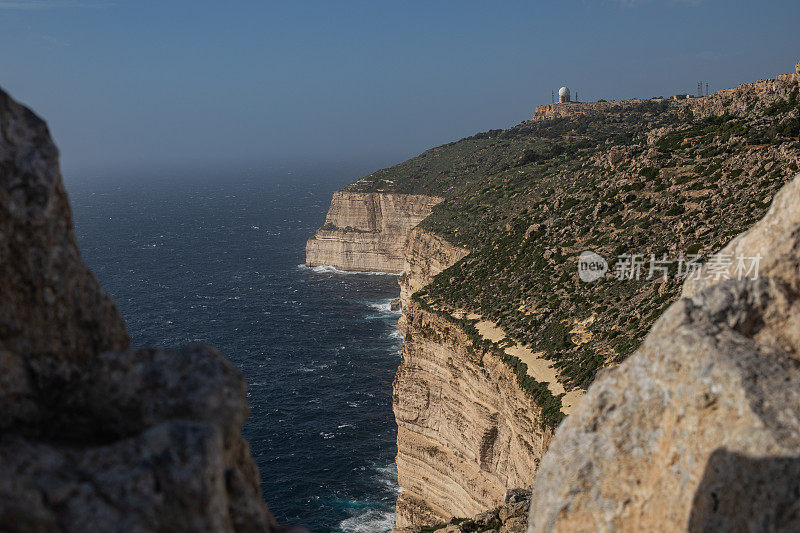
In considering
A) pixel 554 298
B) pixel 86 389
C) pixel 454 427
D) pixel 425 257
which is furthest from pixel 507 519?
pixel 425 257

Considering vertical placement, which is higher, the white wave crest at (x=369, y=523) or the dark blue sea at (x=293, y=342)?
the dark blue sea at (x=293, y=342)

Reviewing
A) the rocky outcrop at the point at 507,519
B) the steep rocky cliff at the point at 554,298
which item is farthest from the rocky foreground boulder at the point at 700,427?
the steep rocky cliff at the point at 554,298

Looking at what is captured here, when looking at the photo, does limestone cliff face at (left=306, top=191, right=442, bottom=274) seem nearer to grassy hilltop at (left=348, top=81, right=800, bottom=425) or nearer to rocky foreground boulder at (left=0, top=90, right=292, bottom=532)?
grassy hilltop at (left=348, top=81, right=800, bottom=425)

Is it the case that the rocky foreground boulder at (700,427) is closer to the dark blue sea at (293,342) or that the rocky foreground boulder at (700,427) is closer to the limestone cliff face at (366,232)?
the dark blue sea at (293,342)

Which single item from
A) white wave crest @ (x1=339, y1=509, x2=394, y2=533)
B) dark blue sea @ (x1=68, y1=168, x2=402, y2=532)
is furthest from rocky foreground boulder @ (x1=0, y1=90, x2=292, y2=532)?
dark blue sea @ (x1=68, y1=168, x2=402, y2=532)

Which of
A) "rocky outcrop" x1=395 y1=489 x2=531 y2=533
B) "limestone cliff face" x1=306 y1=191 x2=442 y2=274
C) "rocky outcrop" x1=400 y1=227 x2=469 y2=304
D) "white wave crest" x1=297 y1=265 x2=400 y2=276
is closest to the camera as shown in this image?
"rocky outcrop" x1=395 y1=489 x2=531 y2=533

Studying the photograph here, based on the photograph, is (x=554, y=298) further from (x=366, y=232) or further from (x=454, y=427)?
(x=366, y=232)

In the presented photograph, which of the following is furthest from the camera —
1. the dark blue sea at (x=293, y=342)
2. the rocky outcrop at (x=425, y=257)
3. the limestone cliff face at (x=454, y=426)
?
the rocky outcrop at (x=425, y=257)
